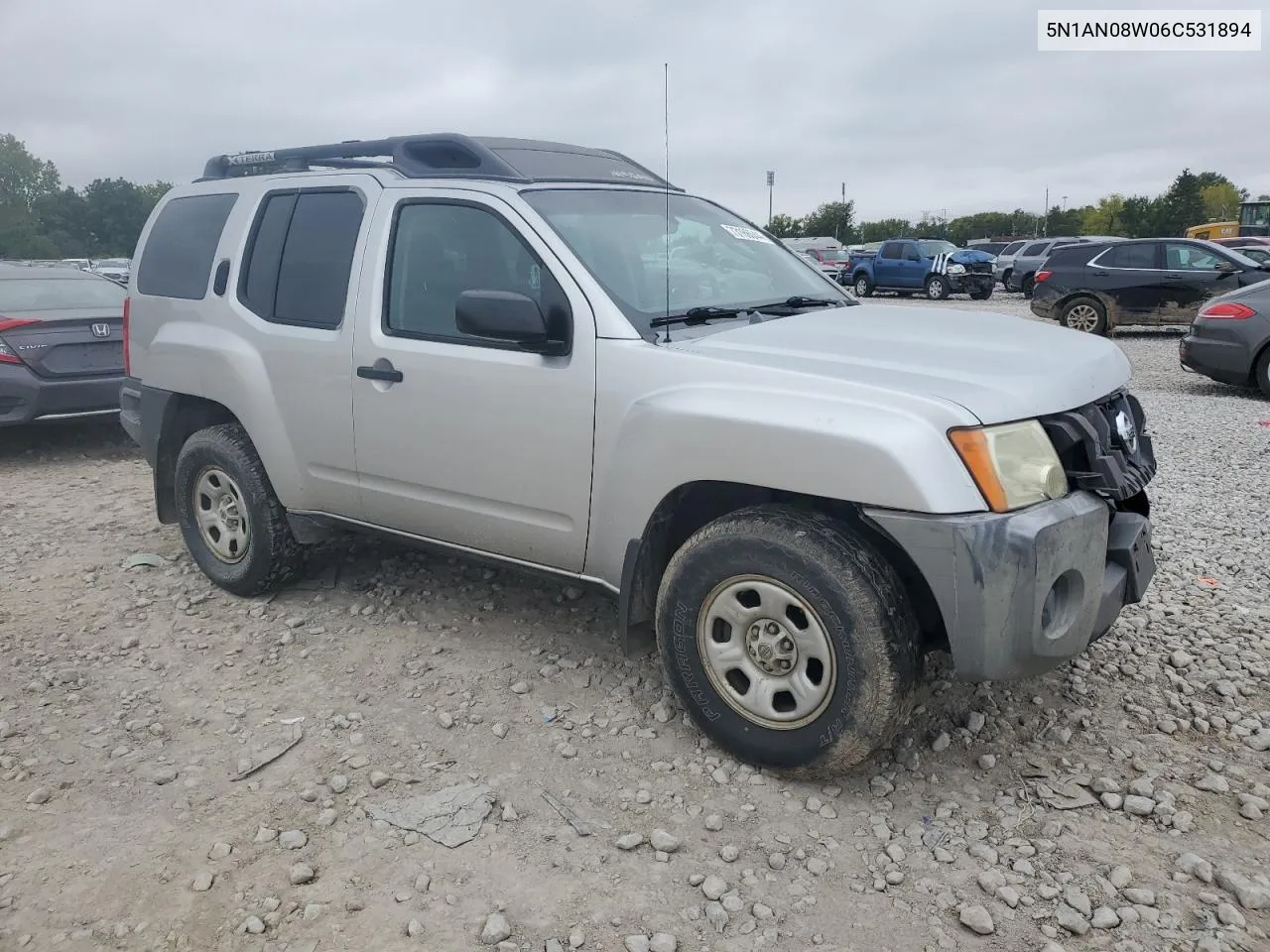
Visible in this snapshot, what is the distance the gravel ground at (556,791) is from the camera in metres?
2.54

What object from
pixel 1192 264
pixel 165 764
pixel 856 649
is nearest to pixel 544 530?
pixel 856 649

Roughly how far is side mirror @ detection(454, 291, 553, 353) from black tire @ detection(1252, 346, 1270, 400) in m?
9.07

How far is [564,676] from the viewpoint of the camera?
3.88 meters

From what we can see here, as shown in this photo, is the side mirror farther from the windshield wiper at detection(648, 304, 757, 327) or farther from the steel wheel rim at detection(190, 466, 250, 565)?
the steel wheel rim at detection(190, 466, 250, 565)

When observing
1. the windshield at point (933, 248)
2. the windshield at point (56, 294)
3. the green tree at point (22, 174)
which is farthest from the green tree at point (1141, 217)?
the green tree at point (22, 174)

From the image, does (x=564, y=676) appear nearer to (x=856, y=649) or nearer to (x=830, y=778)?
(x=830, y=778)

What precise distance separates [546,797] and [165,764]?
1.32 m

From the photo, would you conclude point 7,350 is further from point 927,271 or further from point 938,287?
point 938,287

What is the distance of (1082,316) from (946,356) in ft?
45.1

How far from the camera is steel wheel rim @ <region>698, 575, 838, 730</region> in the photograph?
2.95 meters

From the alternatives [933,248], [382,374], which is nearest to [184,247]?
[382,374]

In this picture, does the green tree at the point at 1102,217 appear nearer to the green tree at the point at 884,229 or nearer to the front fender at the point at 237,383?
the green tree at the point at 884,229

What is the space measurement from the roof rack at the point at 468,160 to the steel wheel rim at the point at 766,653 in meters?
1.69

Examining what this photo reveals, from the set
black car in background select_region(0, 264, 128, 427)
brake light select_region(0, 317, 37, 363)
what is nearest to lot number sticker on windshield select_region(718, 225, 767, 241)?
black car in background select_region(0, 264, 128, 427)
